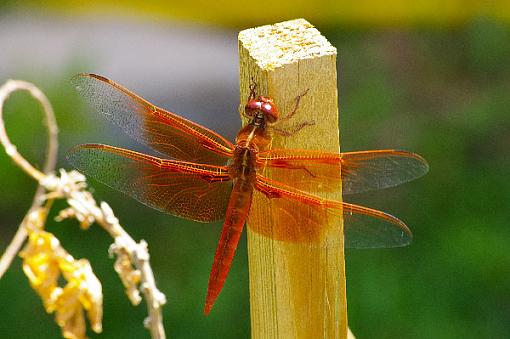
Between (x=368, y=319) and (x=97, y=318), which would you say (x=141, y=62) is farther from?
(x=97, y=318)

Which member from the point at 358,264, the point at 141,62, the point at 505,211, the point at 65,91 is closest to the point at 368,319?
the point at 358,264

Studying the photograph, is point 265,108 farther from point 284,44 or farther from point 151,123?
point 151,123

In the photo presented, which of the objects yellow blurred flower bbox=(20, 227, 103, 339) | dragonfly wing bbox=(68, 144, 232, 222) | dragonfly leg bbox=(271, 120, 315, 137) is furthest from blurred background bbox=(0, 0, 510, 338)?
dragonfly leg bbox=(271, 120, 315, 137)

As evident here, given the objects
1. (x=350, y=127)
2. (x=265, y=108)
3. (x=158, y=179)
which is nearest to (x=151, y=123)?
(x=158, y=179)

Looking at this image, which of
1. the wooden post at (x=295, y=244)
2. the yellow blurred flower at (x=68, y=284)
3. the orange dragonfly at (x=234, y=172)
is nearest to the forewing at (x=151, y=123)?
the orange dragonfly at (x=234, y=172)

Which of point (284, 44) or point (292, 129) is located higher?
point (284, 44)
